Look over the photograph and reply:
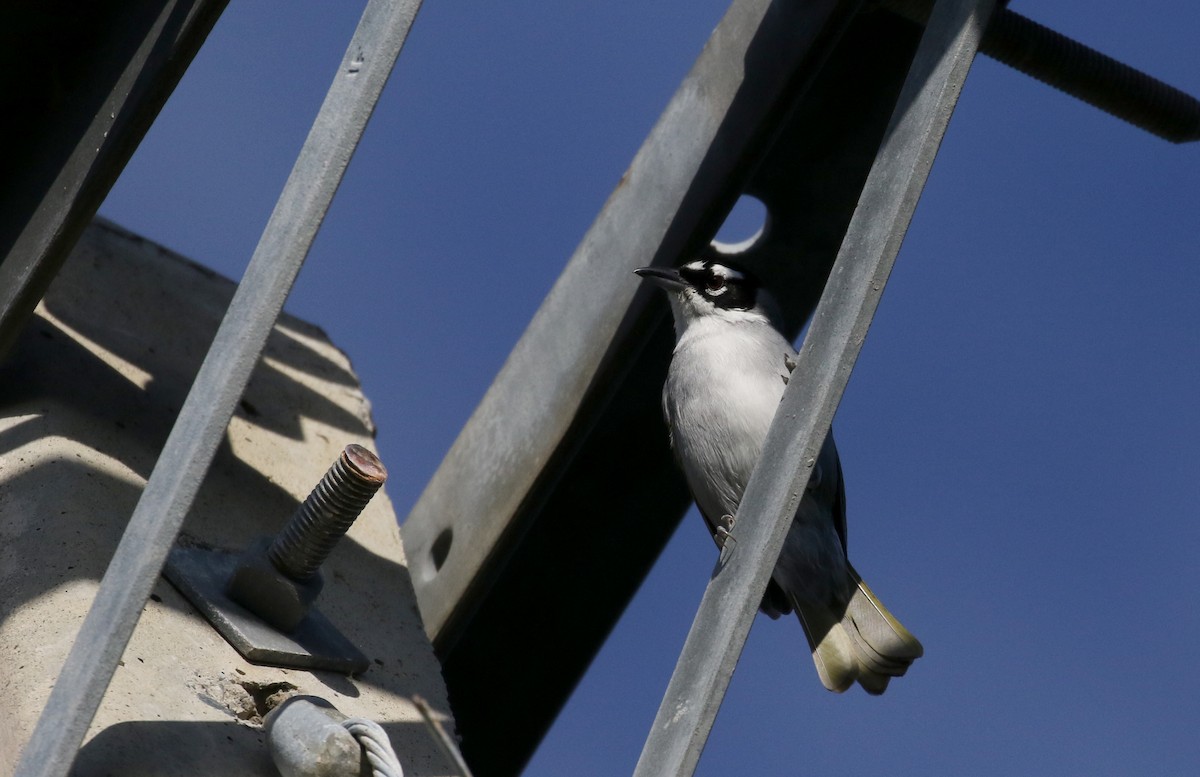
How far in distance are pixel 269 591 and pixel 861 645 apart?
1.38m

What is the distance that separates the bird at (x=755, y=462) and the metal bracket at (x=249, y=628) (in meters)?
0.91

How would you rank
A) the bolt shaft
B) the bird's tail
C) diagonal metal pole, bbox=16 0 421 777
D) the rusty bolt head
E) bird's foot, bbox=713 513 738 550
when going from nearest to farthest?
1. diagonal metal pole, bbox=16 0 421 777
2. the bolt shaft
3. the rusty bolt head
4. the bird's tail
5. bird's foot, bbox=713 513 738 550

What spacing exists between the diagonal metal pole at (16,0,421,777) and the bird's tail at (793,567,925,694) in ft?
5.84

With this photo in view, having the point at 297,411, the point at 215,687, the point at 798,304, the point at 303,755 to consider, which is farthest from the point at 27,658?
the point at 798,304

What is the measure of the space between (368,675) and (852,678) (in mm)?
1123

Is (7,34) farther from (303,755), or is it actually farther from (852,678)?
(852,678)

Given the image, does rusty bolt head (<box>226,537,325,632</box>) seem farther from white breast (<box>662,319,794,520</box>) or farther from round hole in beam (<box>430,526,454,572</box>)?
round hole in beam (<box>430,526,454,572</box>)

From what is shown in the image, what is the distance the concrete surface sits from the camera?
2531 mm

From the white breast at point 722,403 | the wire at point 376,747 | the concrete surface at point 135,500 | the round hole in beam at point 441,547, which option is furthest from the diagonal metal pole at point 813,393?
the round hole in beam at point 441,547

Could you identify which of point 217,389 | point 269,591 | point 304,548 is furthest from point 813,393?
point 269,591

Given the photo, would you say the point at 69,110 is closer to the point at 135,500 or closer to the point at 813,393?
the point at 135,500

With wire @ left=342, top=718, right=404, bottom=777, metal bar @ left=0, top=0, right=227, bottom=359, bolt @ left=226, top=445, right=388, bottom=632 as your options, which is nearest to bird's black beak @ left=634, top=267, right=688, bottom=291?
bolt @ left=226, top=445, right=388, bottom=632

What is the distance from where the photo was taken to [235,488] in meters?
3.54

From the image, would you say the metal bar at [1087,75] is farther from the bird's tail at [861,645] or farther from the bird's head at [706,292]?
the bird's tail at [861,645]
